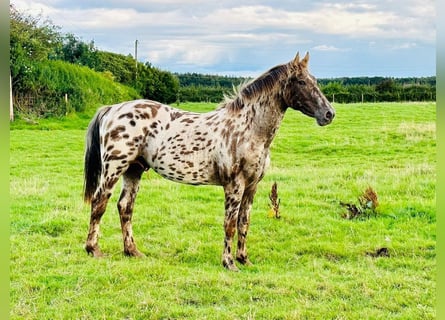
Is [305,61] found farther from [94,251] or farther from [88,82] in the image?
[88,82]

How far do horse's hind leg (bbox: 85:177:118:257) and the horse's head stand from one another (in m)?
2.54

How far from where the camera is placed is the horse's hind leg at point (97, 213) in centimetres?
674

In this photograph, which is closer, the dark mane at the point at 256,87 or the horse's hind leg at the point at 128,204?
the dark mane at the point at 256,87

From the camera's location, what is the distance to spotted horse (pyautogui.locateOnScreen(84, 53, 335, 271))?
6273 mm

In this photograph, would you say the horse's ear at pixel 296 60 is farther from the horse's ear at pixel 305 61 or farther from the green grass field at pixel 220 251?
the green grass field at pixel 220 251

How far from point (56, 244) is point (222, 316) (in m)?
3.36

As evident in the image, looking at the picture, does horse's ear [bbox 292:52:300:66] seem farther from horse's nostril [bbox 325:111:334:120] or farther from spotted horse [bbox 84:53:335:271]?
horse's nostril [bbox 325:111:334:120]

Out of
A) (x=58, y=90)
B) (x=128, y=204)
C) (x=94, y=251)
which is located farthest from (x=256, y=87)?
(x=58, y=90)

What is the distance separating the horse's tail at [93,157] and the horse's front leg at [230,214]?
192 centimetres

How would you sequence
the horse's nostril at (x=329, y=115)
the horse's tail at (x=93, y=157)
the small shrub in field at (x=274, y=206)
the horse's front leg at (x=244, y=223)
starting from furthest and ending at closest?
1. the small shrub in field at (x=274, y=206)
2. the horse's tail at (x=93, y=157)
3. the horse's front leg at (x=244, y=223)
4. the horse's nostril at (x=329, y=115)

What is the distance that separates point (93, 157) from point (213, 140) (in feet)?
5.90

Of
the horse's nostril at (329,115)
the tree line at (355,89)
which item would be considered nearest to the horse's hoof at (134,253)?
the horse's nostril at (329,115)

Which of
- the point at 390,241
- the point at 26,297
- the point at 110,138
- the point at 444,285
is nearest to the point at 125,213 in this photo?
the point at 110,138

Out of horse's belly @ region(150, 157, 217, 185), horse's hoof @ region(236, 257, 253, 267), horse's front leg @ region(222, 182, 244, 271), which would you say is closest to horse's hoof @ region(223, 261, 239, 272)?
horse's front leg @ region(222, 182, 244, 271)
